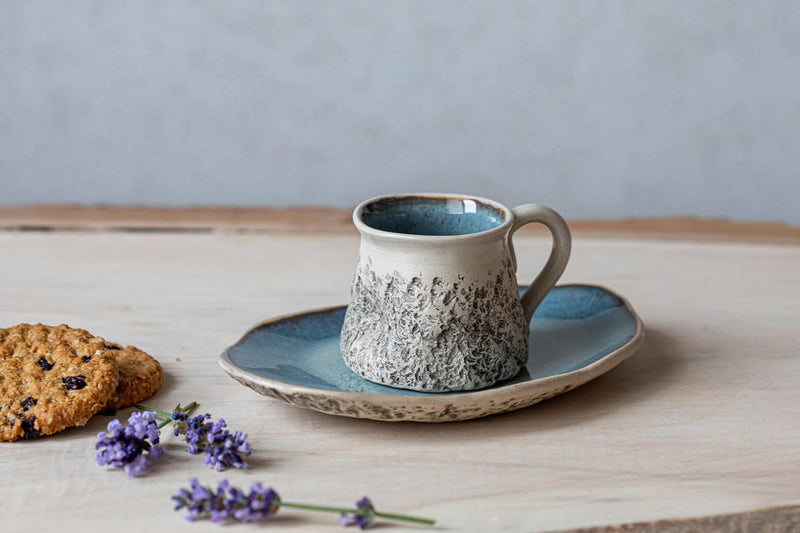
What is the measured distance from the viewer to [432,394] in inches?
31.3

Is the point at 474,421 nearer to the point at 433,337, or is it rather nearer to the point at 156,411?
the point at 433,337

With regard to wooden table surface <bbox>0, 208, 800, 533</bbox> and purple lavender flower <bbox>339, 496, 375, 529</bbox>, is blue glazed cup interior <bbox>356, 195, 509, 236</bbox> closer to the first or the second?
wooden table surface <bbox>0, 208, 800, 533</bbox>

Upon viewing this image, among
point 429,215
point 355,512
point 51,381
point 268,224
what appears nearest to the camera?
point 355,512

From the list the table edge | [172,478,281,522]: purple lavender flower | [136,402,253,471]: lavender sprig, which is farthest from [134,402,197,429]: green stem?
the table edge

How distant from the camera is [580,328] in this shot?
96 cm

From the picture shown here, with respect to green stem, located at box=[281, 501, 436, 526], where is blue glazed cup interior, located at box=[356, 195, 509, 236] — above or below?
above

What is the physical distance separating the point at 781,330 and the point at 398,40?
3.02 feet

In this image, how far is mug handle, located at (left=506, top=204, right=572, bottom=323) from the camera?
86cm

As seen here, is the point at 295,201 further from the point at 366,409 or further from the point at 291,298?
the point at 366,409

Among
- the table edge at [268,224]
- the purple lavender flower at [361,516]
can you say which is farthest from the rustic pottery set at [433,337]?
the table edge at [268,224]

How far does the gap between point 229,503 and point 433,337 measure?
235mm

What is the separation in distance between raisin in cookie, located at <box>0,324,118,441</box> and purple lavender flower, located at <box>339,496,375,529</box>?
0.26m

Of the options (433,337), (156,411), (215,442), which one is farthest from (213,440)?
(433,337)

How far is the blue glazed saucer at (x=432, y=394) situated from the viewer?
73 centimetres
